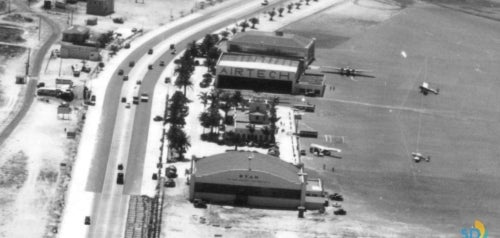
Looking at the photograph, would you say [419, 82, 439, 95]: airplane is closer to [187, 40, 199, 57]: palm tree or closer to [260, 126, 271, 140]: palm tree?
[187, 40, 199, 57]: palm tree

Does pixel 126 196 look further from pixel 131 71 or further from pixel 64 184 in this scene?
pixel 131 71

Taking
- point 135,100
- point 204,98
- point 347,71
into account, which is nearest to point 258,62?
point 347,71

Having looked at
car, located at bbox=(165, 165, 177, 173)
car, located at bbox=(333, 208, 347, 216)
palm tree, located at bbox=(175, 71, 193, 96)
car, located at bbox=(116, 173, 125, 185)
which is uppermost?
palm tree, located at bbox=(175, 71, 193, 96)

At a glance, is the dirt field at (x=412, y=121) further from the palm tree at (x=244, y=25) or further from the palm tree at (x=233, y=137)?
the palm tree at (x=233, y=137)

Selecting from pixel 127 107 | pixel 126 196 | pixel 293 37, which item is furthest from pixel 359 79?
pixel 126 196

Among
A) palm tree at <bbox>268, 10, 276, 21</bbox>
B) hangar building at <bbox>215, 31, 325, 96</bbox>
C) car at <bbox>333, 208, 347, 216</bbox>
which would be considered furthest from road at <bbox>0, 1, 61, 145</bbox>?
palm tree at <bbox>268, 10, 276, 21</bbox>

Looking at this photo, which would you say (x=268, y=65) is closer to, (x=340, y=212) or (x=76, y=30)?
(x=76, y=30)

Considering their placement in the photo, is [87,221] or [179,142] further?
[179,142]

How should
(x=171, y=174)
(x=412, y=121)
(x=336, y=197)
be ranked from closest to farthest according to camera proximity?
(x=336, y=197) < (x=171, y=174) < (x=412, y=121)
